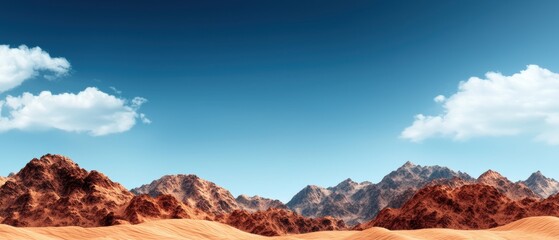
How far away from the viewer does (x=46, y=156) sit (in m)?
149

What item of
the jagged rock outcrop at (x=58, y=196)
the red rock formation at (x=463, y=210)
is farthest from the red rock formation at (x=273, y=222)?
the red rock formation at (x=463, y=210)

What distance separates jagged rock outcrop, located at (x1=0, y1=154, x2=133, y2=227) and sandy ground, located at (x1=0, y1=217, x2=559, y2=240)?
279 feet

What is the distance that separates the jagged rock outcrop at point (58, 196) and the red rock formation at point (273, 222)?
95.0 ft

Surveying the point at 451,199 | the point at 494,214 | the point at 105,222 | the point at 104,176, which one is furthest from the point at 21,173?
the point at 494,214

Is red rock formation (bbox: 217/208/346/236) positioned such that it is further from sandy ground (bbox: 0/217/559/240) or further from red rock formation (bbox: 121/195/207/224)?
sandy ground (bbox: 0/217/559/240)

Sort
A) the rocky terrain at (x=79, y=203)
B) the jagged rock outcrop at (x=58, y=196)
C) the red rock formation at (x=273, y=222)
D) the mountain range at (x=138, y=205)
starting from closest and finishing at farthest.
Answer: the mountain range at (x=138, y=205) < the rocky terrain at (x=79, y=203) < the jagged rock outcrop at (x=58, y=196) < the red rock formation at (x=273, y=222)

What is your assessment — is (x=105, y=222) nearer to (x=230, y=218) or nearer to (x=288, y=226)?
(x=230, y=218)

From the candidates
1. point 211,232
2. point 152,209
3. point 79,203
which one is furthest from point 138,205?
point 211,232

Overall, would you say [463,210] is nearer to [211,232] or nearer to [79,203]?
[79,203]

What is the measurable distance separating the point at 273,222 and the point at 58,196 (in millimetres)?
58715

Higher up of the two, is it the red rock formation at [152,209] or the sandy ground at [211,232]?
the red rock formation at [152,209]

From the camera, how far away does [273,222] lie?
15525cm

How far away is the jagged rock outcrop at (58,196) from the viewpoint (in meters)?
119

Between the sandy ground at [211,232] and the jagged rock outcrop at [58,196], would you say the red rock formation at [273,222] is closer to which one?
the jagged rock outcrop at [58,196]
